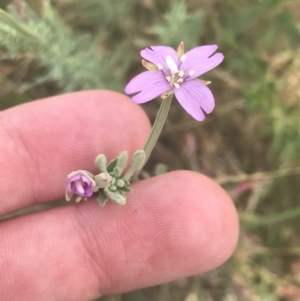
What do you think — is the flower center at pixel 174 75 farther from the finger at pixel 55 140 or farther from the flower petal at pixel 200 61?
the finger at pixel 55 140

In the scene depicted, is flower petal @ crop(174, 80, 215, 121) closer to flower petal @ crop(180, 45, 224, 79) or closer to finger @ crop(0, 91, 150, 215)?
flower petal @ crop(180, 45, 224, 79)

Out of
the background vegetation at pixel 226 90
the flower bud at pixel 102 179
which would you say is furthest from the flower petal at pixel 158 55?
the background vegetation at pixel 226 90

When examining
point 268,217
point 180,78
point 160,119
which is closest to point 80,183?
point 160,119

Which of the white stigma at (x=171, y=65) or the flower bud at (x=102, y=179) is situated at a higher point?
the white stigma at (x=171, y=65)

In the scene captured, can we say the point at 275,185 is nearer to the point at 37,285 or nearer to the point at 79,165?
the point at 79,165

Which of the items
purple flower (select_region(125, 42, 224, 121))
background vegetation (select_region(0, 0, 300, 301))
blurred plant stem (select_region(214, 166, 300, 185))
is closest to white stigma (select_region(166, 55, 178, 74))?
purple flower (select_region(125, 42, 224, 121))

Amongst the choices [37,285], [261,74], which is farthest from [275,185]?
[37,285]
